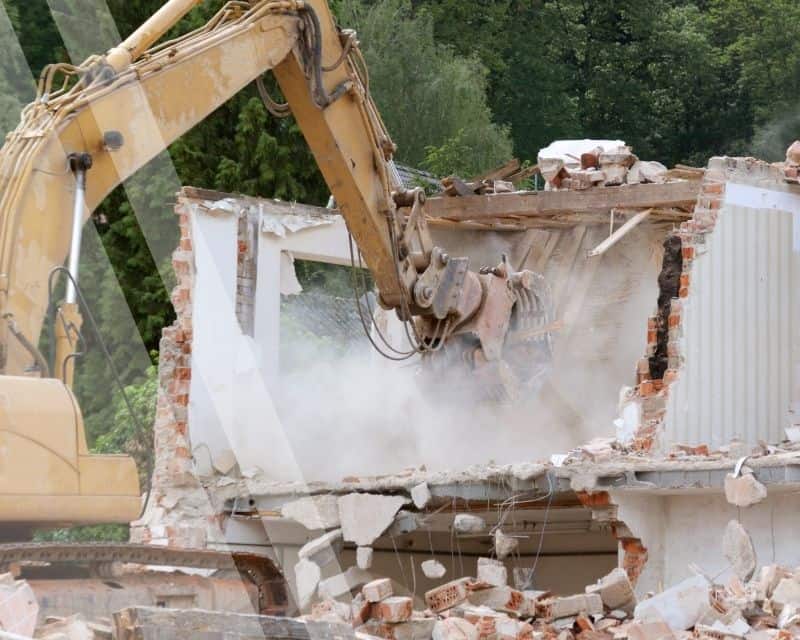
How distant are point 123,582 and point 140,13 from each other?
2051cm

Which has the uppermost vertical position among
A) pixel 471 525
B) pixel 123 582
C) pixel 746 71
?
pixel 746 71

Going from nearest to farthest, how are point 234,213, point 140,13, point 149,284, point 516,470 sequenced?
point 516,470, point 234,213, point 149,284, point 140,13

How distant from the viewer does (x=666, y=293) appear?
51.5ft

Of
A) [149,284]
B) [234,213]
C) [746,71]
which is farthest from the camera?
[746,71]

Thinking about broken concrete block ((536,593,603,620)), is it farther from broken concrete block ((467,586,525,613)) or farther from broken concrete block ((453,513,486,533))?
broken concrete block ((453,513,486,533))

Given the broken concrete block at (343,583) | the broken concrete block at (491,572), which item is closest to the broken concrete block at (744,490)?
the broken concrete block at (491,572)

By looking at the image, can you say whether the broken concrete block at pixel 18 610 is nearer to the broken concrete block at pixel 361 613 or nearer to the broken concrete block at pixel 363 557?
the broken concrete block at pixel 361 613

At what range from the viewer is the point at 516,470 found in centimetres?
1242

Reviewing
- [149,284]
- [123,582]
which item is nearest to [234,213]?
[123,582]

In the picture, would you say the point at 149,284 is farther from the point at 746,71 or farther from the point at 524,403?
the point at 746,71

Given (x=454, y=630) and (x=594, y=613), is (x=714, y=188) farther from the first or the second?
(x=454, y=630)

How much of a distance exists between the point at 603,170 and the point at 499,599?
7.01m

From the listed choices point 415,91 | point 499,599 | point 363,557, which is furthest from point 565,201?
point 415,91

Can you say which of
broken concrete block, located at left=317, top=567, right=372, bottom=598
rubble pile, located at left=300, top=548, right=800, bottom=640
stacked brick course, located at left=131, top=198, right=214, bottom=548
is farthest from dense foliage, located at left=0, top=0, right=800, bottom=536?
rubble pile, located at left=300, top=548, right=800, bottom=640
